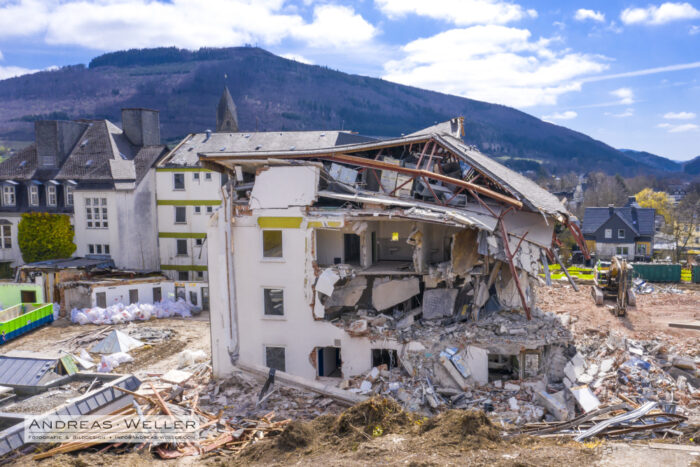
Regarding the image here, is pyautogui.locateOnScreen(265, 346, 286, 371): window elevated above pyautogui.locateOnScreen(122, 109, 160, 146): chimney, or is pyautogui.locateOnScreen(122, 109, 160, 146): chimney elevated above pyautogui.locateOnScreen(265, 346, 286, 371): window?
pyautogui.locateOnScreen(122, 109, 160, 146): chimney

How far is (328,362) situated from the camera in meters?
20.7

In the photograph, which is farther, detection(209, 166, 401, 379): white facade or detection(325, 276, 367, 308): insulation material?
detection(325, 276, 367, 308): insulation material

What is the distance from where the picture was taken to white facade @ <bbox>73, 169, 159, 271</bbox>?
37750mm

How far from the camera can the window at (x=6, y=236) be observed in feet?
132

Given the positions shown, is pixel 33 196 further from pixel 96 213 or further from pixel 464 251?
pixel 464 251

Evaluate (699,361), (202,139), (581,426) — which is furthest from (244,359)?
(202,139)

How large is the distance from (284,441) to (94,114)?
161571 millimetres

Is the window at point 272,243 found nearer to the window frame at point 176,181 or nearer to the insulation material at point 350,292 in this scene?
the insulation material at point 350,292

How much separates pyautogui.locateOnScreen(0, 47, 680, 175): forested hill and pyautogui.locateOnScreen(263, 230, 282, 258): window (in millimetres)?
130255

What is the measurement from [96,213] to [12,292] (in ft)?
27.2

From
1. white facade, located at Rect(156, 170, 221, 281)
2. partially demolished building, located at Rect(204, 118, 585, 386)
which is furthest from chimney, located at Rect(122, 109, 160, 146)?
partially demolished building, located at Rect(204, 118, 585, 386)

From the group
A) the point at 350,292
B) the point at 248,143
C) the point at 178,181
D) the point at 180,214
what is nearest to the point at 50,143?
the point at 178,181

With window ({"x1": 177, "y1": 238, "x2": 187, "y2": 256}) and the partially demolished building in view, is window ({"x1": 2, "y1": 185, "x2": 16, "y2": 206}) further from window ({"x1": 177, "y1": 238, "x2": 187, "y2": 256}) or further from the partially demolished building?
the partially demolished building

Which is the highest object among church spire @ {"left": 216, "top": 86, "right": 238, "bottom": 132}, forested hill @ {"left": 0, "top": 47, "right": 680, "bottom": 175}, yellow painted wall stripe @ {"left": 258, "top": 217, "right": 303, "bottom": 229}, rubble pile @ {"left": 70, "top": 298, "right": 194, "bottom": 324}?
forested hill @ {"left": 0, "top": 47, "right": 680, "bottom": 175}
